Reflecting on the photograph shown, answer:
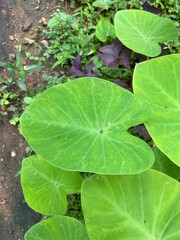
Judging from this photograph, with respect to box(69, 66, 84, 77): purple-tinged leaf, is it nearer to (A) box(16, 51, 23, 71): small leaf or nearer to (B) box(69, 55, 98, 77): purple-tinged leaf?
(B) box(69, 55, 98, 77): purple-tinged leaf

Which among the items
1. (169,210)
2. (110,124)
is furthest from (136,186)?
(110,124)

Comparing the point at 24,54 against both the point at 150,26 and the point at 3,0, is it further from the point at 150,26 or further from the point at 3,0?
the point at 150,26

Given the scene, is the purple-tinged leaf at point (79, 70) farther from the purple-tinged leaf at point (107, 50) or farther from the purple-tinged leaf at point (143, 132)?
the purple-tinged leaf at point (143, 132)

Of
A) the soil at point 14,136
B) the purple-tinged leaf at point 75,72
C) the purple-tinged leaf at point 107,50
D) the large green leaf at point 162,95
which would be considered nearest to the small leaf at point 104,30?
the purple-tinged leaf at point 107,50

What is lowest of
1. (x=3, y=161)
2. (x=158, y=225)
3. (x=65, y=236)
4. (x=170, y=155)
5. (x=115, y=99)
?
(x=3, y=161)

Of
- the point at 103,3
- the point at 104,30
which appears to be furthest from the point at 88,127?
the point at 103,3

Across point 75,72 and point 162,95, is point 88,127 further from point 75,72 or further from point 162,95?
point 75,72
